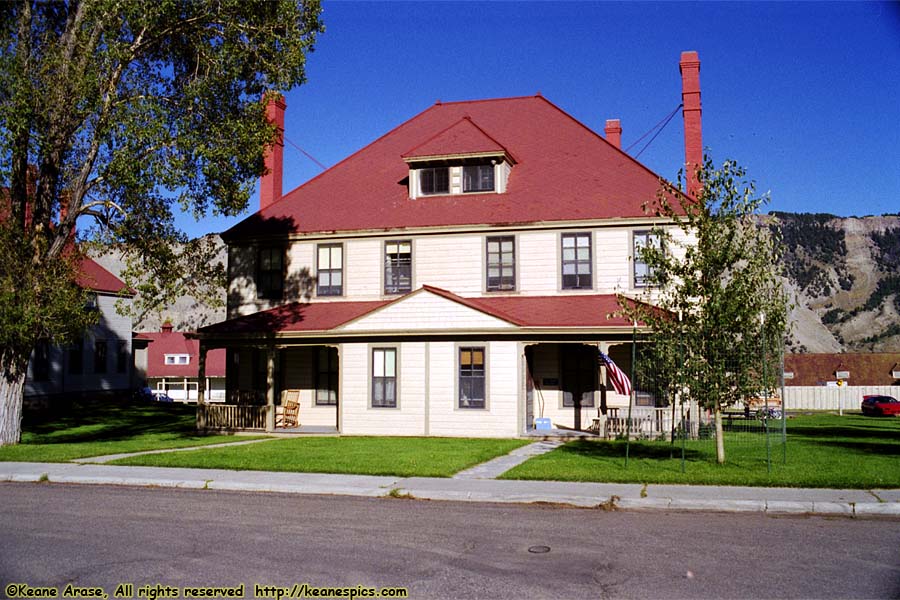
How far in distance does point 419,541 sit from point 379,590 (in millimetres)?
2198

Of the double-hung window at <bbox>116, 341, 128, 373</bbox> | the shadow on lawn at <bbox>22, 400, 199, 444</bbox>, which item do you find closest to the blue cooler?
the shadow on lawn at <bbox>22, 400, 199, 444</bbox>

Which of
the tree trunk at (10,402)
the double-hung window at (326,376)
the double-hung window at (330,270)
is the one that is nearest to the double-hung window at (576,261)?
the double-hung window at (330,270)

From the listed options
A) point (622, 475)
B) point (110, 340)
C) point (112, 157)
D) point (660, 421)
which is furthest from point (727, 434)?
point (110, 340)

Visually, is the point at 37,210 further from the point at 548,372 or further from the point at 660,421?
the point at 660,421

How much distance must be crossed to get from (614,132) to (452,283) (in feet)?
35.4

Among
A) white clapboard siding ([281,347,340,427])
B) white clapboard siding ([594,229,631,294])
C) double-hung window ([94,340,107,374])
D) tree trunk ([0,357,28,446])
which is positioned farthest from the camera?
double-hung window ([94,340,107,374])

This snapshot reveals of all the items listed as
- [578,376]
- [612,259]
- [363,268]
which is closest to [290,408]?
[363,268]

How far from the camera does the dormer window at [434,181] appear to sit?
1118 inches

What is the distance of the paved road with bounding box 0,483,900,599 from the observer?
304 inches

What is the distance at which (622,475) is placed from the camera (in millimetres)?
14688

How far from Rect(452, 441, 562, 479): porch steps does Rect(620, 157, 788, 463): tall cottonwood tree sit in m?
3.66

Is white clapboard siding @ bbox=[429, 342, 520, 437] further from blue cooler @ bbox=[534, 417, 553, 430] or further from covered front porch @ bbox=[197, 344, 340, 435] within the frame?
covered front porch @ bbox=[197, 344, 340, 435]

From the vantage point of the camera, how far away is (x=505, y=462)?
57.3 feet

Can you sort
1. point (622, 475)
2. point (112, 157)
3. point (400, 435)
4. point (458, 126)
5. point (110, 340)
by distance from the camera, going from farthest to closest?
point (110, 340) → point (458, 126) → point (400, 435) → point (112, 157) → point (622, 475)
